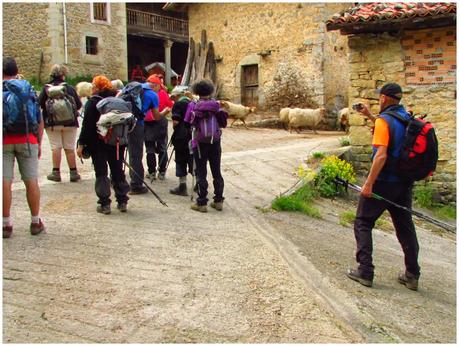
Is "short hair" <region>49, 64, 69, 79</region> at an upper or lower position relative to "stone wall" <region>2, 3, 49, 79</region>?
lower

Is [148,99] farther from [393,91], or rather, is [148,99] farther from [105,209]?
[393,91]

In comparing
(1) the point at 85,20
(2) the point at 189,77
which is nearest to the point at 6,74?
(2) the point at 189,77

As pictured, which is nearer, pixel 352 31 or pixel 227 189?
pixel 227 189

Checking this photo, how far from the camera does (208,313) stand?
353 centimetres

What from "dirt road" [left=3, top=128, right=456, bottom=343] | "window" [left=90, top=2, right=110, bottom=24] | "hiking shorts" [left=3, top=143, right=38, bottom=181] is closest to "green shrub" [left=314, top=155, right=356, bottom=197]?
"dirt road" [left=3, top=128, right=456, bottom=343]

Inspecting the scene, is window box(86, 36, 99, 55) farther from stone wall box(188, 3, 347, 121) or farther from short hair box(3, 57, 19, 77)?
short hair box(3, 57, 19, 77)

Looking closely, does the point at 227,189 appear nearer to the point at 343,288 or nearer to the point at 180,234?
the point at 180,234

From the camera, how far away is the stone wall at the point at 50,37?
77.5ft

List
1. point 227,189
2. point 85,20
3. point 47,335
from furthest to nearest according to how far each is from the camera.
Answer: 1. point 85,20
2. point 227,189
3. point 47,335

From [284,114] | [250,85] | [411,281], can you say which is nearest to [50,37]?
[250,85]

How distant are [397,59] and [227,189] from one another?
4205 mm

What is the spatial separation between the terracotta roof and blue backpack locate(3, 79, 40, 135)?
6.30 metres

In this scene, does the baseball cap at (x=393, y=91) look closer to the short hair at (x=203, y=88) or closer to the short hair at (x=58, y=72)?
the short hair at (x=203, y=88)

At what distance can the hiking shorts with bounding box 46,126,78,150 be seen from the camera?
7052 millimetres
